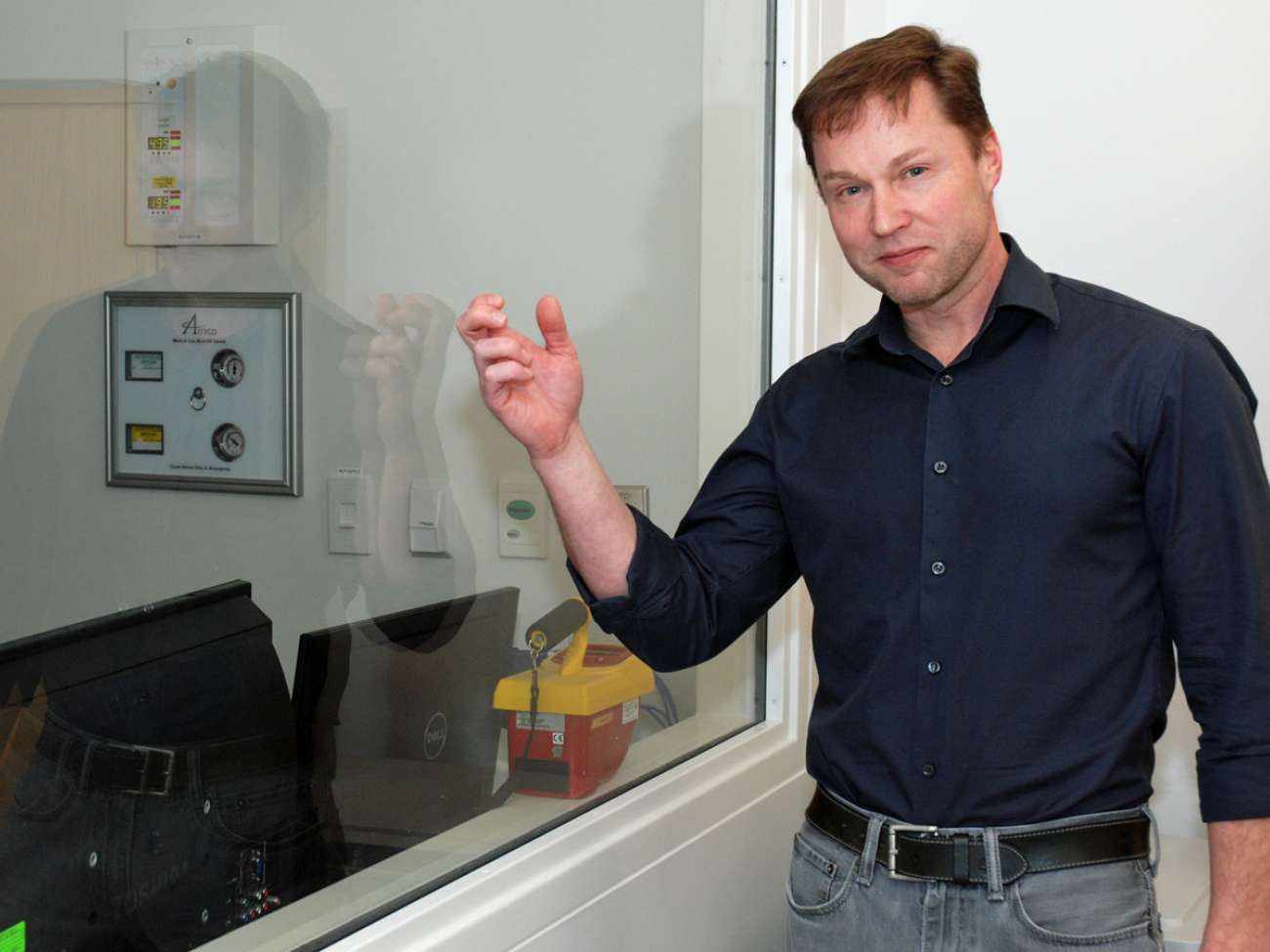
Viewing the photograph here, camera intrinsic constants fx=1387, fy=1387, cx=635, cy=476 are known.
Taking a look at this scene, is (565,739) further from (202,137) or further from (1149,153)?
(1149,153)

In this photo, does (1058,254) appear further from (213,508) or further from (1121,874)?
(213,508)

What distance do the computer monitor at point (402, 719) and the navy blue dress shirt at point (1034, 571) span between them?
254 mm

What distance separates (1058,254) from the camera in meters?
2.39

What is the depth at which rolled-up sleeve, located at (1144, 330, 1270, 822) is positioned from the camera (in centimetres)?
136

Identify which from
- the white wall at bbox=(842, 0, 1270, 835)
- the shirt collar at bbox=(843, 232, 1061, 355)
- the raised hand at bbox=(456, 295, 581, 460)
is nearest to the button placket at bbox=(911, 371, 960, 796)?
the shirt collar at bbox=(843, 232, 1061, 355)

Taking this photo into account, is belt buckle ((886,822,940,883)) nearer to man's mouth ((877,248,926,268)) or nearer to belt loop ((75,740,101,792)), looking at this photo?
man's mouth ((877,248,926,268))

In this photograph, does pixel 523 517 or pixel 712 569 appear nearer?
pixel 712 569

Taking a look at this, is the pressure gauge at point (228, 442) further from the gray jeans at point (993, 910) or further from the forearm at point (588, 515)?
the gray jeans at point (993, 910)

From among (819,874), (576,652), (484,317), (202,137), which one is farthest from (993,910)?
(202,137)

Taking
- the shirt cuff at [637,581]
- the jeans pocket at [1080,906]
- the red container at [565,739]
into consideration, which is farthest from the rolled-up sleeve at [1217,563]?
the red container at [565,739]

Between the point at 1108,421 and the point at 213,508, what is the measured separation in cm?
90

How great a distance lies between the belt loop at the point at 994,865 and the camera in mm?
1400

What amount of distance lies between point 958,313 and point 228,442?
2.60ft

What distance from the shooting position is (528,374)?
4.56 ft
